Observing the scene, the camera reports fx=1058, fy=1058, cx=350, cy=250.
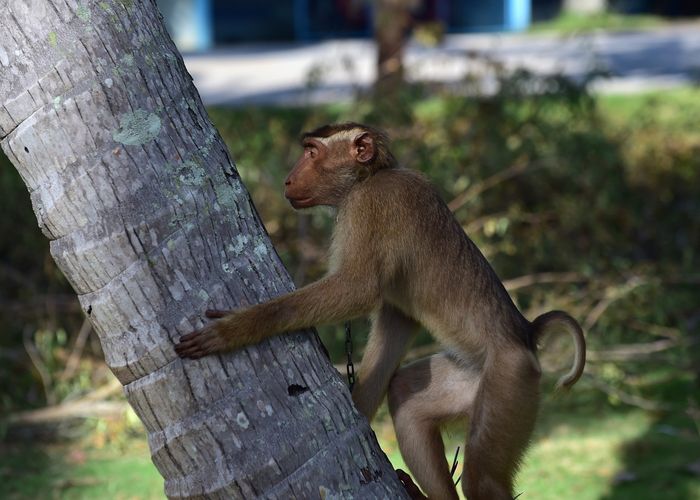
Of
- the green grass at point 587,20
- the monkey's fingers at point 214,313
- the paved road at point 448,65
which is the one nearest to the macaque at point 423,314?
the monkey's fingers at point 214,313

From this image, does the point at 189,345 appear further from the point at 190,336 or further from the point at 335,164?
the point at 335,164


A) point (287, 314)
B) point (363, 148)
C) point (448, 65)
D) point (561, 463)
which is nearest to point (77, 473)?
point (561, 463)

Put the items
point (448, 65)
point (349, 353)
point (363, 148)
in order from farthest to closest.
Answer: point (448, 65) → point (363, 148) → point (349, 353)

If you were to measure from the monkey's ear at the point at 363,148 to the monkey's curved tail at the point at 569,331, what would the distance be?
3.04 feet

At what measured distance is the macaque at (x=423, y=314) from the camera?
147 inches

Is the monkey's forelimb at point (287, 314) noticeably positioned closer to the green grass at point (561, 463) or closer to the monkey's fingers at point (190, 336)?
the monkey's fingers at point (190, 336)

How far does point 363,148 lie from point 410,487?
1325 millimetres

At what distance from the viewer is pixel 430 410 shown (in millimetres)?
4043

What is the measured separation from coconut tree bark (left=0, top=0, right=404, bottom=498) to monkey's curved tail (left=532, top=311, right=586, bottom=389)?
123 cm

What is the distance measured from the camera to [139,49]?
282 centimetres

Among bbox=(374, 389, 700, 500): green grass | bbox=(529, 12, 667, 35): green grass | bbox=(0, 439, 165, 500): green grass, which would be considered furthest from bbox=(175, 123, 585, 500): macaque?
bbox=(529, 12, 667, 35): green grass

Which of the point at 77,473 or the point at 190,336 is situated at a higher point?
the point at 190,336

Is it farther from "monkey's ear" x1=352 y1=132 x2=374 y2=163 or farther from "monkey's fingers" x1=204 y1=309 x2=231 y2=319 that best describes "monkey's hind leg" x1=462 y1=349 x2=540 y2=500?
"monkey's fingers" x1=204 y1=309 x2=231 y2=319

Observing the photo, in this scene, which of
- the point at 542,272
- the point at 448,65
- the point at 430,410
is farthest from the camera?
the point at 448,65
